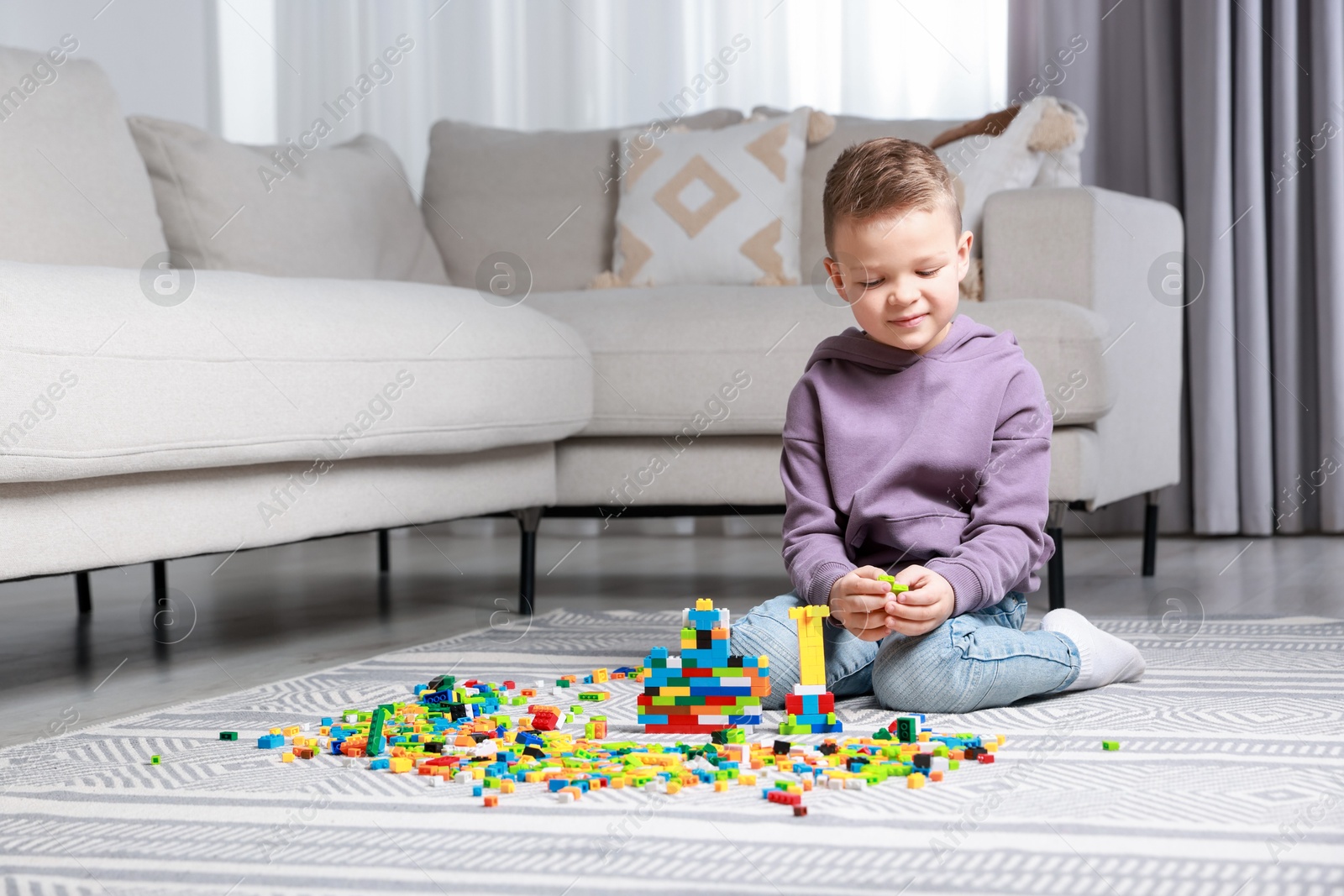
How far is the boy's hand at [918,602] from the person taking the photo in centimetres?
121

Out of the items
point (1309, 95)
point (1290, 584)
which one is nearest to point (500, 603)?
point (1290, 584)

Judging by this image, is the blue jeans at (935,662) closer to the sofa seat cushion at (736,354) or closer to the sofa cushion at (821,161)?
the sofa seat cushion at (736,354)

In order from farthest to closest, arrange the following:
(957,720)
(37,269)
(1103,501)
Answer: (1103,501) < (37,269) < (957,720)

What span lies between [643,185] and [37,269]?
59.0 inches

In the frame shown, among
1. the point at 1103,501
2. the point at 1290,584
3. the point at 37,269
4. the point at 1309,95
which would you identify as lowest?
the point at 1290,584

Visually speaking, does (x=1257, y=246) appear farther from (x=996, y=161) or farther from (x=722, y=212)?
(x=722, y=212)

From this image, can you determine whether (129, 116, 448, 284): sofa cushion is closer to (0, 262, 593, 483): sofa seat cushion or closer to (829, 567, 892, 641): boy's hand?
(0, 262, 593, 483): sofa seat cushion

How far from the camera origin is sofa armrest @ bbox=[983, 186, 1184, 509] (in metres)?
2.15

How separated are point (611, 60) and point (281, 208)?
5.18ft

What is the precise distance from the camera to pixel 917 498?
137cm

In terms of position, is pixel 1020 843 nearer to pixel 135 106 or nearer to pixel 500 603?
pixel 500 603

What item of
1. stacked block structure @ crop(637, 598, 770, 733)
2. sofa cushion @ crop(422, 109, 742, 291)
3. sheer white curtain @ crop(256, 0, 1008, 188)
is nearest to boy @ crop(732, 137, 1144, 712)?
stacked block structure @ crop(637, 598, 770, 733)

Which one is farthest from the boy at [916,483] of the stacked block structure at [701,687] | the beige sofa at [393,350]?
the beige sofa at [393,350]

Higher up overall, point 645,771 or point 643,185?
point 643,185
